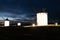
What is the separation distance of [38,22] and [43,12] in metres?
1.67
